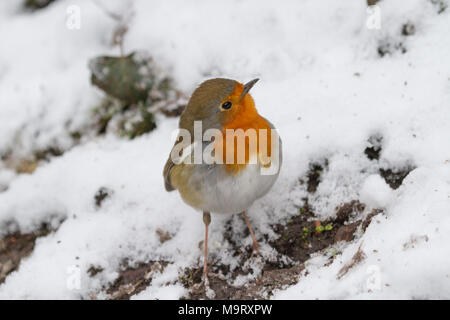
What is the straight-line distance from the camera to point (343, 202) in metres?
2.77

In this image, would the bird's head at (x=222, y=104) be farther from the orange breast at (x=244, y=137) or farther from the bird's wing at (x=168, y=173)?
the bird's wing at (x=168, y=173)

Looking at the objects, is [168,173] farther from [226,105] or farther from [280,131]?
[280,131]

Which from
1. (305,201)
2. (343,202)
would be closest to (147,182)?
(305,201)

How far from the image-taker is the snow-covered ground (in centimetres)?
223

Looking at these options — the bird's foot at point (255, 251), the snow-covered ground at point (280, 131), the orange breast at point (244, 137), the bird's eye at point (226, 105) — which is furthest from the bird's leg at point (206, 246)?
the bird's eye at point (226, 105)

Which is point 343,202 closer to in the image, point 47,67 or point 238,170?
point 238,170

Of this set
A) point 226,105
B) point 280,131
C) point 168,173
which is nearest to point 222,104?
point 226,105

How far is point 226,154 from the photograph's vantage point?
2486mm

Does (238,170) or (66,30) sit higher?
(66,30)

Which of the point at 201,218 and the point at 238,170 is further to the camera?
the point at 201,218
